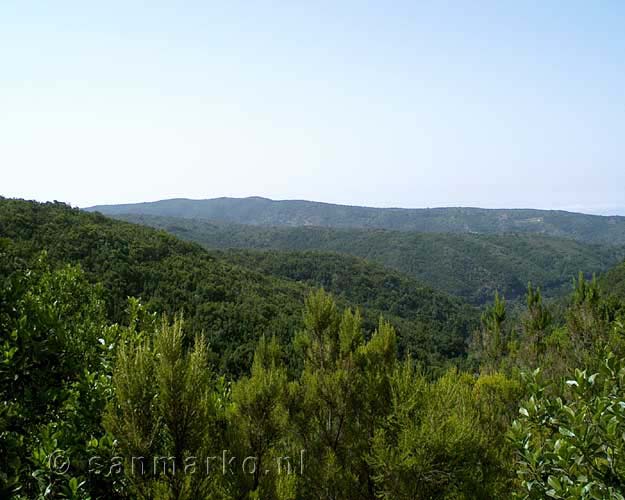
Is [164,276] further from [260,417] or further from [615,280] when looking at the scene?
[615,280]

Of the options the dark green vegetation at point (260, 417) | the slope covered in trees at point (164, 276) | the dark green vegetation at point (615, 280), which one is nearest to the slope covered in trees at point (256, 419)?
the dark green vegetation at point (260, 417)

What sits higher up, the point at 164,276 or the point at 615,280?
the point at 164,276

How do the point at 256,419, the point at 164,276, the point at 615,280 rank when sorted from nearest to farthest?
the point at 256,419 → the point at 164,276 → the point at 615,280

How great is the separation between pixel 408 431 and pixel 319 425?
2261mm

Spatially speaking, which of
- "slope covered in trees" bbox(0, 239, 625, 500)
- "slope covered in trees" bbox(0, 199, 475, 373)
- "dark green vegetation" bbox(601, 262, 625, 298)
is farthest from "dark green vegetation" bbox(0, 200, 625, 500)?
"dark green vegetation" bbox(601, 262, 625, 298)

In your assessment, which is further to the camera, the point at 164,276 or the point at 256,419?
the point at 164,276

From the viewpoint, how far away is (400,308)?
118 m

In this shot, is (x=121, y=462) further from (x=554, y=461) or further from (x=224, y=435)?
(x=554, y=461)

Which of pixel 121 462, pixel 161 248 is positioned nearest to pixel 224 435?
pixel 121 462

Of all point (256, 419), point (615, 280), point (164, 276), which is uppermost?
point (256, 419)

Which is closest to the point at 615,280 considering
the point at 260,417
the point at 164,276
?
the point at 164,276

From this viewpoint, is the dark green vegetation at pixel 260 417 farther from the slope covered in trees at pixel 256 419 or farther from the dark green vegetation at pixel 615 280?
the dark green vegetation at pixel 615 280

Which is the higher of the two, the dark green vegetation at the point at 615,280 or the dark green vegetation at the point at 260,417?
the dark green vegetation at the point at 260,417

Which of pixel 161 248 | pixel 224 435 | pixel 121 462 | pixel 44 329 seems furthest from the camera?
pixel 161 248
